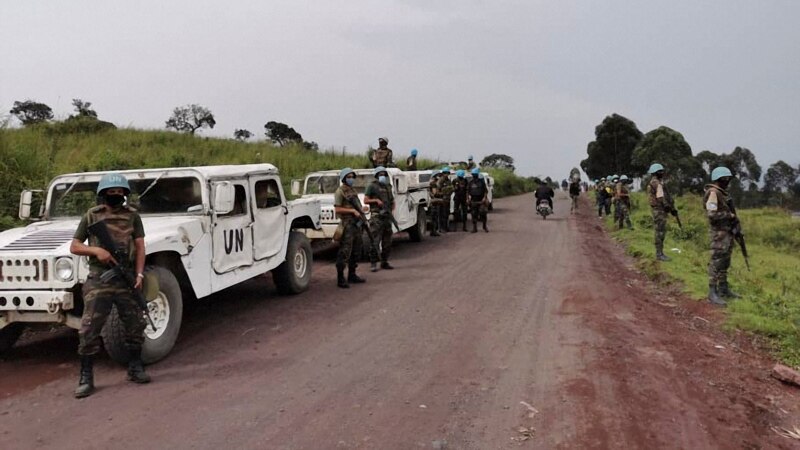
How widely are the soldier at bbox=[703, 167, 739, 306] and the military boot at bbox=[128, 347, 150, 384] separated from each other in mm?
7412

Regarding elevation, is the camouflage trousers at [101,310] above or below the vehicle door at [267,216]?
below

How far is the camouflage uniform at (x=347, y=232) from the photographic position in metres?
9.88

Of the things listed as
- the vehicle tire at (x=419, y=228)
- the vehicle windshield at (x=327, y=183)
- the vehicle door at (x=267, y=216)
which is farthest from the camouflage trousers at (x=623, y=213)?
the vehicle door at (x=267, y=216)

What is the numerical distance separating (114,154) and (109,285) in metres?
10.8

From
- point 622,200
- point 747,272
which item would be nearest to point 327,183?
point 747,272

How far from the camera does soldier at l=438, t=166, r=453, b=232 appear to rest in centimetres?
1795

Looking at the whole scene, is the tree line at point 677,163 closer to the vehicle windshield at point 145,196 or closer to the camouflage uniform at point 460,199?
the camouflage uniform at point 460,199

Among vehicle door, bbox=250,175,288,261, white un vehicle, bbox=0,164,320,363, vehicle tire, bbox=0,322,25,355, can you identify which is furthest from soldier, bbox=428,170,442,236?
vehicle tire, bbox=0,322,25,355

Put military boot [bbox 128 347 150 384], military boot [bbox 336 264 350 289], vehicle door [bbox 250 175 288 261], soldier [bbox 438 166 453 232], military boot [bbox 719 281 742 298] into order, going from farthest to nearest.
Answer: soldier [bbox 438 166 453 232] < military boot [bbox 336 264 350 289] < military boot [bbox 719 281 742 298] < vehicle door [bbox 250 175 288 261] < military boot [bbox 128 347 150 384]

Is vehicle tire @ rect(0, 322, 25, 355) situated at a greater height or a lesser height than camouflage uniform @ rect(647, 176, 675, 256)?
lesser

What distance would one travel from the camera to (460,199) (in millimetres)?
18891

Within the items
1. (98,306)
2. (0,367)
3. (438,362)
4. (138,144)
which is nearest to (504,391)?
(438,362)

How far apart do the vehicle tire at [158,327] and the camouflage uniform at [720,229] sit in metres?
7.18

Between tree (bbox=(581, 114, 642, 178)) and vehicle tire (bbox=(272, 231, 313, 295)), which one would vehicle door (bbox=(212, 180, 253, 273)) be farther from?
tree (bbox=(581, 114, 642, 178))
